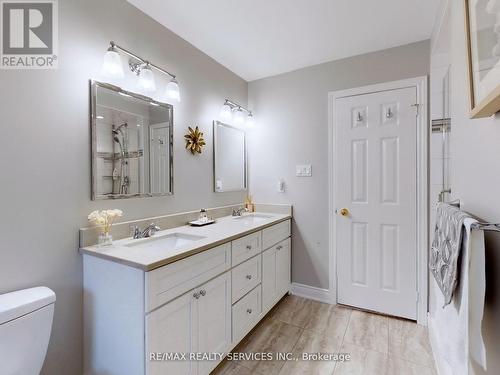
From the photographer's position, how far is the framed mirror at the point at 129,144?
4.77 ft

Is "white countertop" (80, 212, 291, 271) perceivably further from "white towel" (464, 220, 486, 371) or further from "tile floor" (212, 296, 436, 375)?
"white towel" (464, 220, 486, 371)

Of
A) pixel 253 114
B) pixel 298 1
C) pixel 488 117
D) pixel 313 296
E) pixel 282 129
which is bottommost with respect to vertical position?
pixel 313 296

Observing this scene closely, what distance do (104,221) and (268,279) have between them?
4.53ft

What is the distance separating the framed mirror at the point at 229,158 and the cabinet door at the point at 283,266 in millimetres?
780

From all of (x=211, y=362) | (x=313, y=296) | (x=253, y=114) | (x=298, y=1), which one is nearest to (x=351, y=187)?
(x=313, y=296)

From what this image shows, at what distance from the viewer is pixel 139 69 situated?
5.38 ft

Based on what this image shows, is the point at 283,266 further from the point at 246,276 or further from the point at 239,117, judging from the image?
the point at 239,117

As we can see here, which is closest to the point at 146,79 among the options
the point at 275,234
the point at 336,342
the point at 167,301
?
the point at 167,301

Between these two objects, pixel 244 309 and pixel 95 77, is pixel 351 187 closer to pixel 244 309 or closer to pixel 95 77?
pixel 244 309

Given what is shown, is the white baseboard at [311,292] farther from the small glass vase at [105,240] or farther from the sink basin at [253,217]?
the small glass vase at [105,240]

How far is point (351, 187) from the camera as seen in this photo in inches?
90.9

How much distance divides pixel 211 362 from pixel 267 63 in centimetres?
253

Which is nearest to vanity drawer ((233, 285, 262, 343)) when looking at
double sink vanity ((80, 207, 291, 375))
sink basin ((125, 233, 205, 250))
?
double sink vanity ((80, 207, 291, 375))

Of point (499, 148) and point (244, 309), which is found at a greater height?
point (499, 148)
